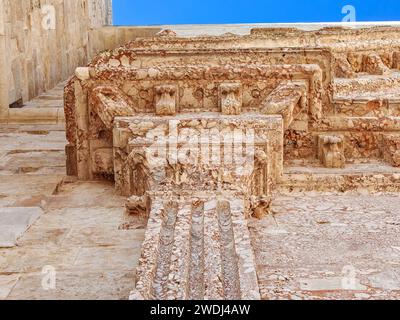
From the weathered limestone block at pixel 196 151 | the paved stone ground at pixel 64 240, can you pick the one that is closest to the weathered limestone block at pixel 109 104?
the weathered limestone block at pixel 196 151

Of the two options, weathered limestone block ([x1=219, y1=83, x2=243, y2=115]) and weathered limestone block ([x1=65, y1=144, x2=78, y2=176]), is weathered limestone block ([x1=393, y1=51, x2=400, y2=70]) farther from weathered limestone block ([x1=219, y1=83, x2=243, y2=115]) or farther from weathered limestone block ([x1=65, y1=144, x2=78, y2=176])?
weathered limestone block ([x1=65, y1=144, x2=78, y2=176])

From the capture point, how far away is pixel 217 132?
5418 mm

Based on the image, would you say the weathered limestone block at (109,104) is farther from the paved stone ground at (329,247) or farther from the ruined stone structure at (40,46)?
the ruined stone structure at (40,46)

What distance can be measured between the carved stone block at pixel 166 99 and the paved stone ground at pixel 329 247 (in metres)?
1.14

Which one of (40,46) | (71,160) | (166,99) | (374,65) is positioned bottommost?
(71,160)

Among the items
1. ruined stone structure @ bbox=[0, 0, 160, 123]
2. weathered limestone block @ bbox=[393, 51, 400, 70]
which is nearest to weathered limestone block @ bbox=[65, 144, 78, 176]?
ruined stone structure @ bbox=[0, 0, 160, 123]

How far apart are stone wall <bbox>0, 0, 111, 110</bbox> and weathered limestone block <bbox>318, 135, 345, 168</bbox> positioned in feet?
17.3

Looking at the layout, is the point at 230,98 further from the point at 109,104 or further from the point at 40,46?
the point at 40,46

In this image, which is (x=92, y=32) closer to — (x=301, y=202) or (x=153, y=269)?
(x=301, y=202)

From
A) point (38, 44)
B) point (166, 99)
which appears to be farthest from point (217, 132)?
point (38, 44)

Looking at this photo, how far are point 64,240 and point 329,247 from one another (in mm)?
1614

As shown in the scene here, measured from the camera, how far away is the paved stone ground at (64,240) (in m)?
3.72
